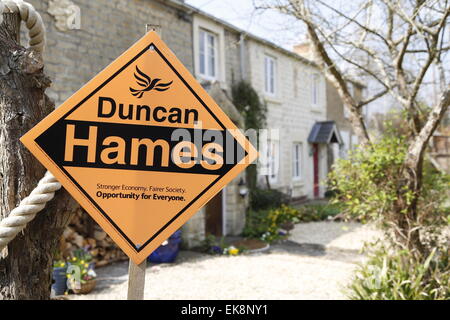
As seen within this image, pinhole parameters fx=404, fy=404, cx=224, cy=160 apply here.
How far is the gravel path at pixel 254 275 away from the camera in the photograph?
18.8 feet

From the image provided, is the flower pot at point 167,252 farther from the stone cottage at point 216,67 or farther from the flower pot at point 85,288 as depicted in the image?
the flower pot at point 85,288

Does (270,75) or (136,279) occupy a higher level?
(270,75)

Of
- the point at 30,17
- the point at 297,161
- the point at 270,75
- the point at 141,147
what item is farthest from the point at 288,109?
the point at 141,147

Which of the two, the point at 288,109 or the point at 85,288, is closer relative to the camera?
the point at 85,288

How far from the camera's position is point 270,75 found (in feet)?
44.4

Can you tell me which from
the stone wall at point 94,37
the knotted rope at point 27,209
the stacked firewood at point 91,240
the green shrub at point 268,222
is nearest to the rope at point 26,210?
the knotted rope at point 27,209

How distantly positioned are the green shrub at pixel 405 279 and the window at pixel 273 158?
27.4 ft

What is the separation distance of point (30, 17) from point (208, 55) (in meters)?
8.54

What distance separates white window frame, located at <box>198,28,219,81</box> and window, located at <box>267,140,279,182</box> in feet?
12.6

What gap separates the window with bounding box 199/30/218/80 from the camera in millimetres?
10008

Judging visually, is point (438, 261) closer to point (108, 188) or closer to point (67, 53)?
point (108, 188)

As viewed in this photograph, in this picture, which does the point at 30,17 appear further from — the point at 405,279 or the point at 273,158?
the point at 273,158

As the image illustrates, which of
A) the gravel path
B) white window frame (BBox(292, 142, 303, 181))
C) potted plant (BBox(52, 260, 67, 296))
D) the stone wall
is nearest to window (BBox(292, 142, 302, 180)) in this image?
white window frame (BBox(292, 142, 303, 181))

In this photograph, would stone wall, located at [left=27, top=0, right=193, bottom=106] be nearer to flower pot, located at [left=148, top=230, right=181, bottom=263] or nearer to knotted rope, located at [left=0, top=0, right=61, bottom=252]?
flower pot, located at [left=148, top=230, right=181, bottom=263]
